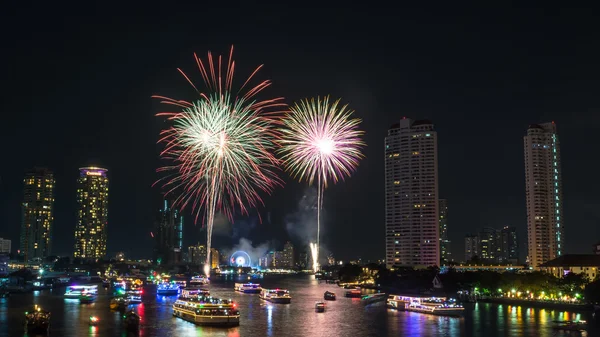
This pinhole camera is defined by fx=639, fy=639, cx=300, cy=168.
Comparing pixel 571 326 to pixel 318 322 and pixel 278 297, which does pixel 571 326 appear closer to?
pixel 318 322

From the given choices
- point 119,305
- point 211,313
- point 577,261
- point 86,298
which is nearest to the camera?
point 211,313

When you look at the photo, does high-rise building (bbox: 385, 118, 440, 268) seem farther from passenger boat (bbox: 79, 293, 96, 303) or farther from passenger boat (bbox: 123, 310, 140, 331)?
passenger boat (bbox: 123, 310, 140, 331)

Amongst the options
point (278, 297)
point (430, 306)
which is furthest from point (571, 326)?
point (278, 297)

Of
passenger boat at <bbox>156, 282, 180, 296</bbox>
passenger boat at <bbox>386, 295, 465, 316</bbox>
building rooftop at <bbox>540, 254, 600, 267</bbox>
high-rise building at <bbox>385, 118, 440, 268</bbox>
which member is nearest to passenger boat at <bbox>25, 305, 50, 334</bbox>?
passenger boat at <bbox>386, 295, 465, 316</bbox>

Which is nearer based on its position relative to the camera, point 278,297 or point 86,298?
point 278,297

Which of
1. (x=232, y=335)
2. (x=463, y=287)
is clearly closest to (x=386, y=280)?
(x=463, y=287)

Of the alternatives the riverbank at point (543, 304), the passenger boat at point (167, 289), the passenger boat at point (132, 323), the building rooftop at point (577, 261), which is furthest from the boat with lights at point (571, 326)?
the passenger boat at point (167, 289)
